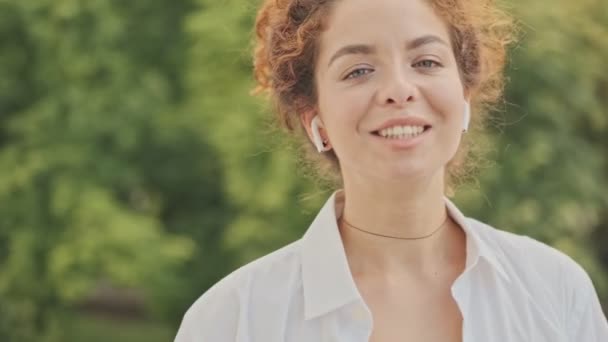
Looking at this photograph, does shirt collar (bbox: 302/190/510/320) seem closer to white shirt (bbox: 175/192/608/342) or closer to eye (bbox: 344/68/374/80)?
white shirt (bbox: 175/192/608/342)

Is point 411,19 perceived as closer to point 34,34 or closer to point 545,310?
point 545,310

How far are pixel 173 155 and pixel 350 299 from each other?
118 inches

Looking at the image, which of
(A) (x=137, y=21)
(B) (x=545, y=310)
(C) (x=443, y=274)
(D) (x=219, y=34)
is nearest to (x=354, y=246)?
(C) (x=443, y=274)

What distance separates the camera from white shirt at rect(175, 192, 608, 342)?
68.6 inches

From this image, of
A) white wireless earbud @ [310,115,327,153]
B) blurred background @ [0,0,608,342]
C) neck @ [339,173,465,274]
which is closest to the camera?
neck @ [339,173,465,274]

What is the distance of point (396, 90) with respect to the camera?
1.68 metres

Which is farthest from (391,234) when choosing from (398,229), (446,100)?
(446,100)

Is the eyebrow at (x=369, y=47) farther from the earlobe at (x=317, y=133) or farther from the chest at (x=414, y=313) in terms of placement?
the chest at (x=414, y=313)

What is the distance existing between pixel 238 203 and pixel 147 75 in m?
0.68

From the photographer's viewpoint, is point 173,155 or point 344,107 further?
point 173,155

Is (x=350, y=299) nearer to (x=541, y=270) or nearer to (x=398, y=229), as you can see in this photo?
(x=398, y=229)

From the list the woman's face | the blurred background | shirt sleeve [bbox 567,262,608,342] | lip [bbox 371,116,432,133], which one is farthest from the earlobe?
the blurred background

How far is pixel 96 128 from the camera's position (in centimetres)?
443

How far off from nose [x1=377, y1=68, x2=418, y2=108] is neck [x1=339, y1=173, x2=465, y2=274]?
147mm
